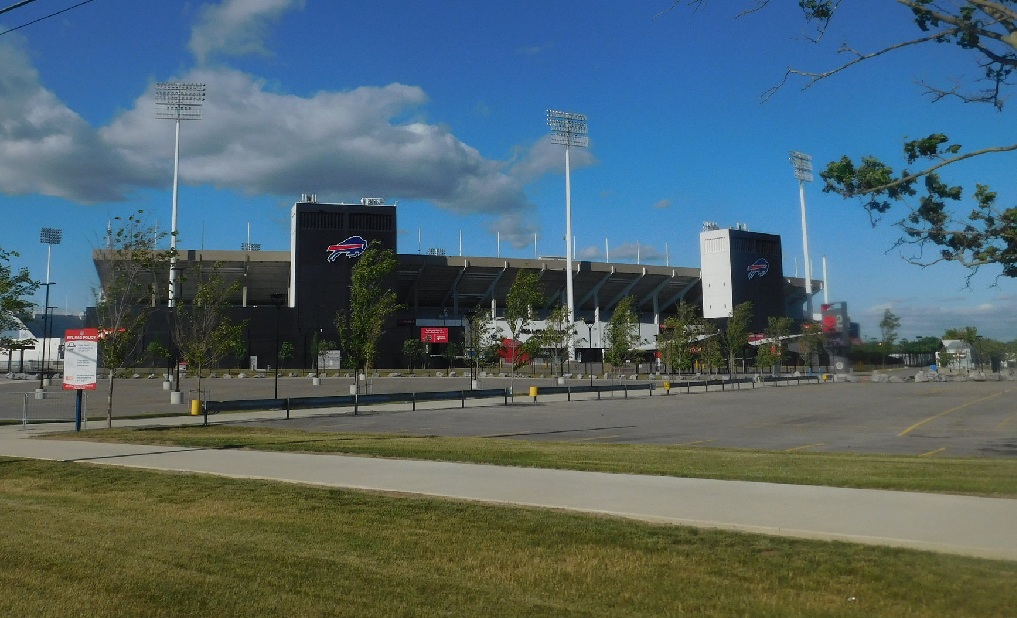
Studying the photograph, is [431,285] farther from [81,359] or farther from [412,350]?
[81,359]

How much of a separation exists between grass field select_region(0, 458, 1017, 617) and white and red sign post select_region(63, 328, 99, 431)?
44.8 ft

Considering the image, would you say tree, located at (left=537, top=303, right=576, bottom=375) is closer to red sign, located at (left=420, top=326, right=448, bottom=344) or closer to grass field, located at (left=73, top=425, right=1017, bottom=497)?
red sign, located at (left=420, top=326, right=448, bottom=344)

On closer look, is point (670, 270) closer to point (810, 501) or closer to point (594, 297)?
point (594, 297)

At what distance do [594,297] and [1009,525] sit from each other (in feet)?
380

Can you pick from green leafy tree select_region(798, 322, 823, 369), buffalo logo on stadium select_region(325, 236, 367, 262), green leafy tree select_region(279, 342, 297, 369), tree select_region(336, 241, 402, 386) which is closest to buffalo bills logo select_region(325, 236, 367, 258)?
Result: buffalo logo on stadium select_region(325, 236, 367, 262)

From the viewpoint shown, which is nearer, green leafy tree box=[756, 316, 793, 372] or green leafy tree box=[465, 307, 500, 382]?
green leafy tree box=[465, 307, 500, 382]

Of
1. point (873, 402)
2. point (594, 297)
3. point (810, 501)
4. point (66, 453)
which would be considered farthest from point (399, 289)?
point (810, 501)

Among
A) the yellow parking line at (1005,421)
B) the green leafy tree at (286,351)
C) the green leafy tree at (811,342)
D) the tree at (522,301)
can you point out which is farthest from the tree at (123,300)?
the green leafy tree at (286,351)

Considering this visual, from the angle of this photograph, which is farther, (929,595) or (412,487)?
(412,487)

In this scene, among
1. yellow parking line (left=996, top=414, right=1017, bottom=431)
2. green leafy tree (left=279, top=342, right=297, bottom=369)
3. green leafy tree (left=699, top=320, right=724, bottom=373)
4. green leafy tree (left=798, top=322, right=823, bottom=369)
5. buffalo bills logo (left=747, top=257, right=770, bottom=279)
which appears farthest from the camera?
buffalo bills logo (left=747, top=257, right=770, bottom=279)

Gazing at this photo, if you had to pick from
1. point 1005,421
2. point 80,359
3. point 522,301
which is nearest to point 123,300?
point 80,359

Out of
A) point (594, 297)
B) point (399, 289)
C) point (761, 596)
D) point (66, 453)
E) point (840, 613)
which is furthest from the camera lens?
point (594, 297)

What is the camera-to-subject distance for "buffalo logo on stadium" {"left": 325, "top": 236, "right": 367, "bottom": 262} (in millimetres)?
95625

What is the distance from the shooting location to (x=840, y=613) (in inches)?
204
